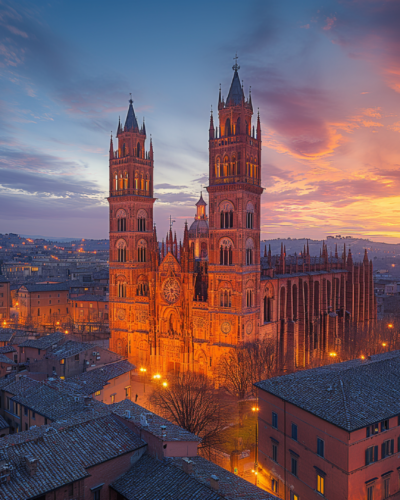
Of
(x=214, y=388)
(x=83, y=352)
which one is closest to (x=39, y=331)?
(x=83, y=352)

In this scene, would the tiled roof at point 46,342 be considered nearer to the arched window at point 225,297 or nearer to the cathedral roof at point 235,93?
the arched window at point 225,297

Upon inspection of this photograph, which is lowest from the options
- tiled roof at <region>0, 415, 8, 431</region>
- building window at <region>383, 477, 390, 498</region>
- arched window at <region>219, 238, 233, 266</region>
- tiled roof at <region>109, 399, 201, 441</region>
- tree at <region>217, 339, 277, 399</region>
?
building window at <region>383, 477, 390, 498</region>

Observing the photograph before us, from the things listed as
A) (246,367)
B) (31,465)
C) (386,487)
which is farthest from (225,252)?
(31,465)

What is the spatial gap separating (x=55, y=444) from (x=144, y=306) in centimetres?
5338

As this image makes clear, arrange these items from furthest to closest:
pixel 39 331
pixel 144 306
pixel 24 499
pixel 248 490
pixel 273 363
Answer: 1. pixel 39 331
2. pixel 144 306
3. pixel 273 363
4. pixel 248 490
5. pixel 24 499

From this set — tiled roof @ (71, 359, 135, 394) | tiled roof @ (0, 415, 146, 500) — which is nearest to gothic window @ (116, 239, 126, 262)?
tiled roof @ (71, 359, 135, 394)

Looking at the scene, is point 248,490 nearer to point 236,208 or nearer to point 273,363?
point 273,363

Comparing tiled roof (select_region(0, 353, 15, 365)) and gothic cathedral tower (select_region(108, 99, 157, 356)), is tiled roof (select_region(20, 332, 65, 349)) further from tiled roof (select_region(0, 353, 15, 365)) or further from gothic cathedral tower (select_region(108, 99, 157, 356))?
gothic cathedral tower (select_region(108, 99, 157, 356))

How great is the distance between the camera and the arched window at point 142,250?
293 feet

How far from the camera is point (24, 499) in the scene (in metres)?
26.4

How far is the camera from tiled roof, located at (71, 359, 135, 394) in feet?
176

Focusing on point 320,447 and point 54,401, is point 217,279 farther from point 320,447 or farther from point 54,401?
point 320,447

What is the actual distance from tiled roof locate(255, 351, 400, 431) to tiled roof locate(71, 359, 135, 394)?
22238mm

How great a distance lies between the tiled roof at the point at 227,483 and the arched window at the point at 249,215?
47.8 m
